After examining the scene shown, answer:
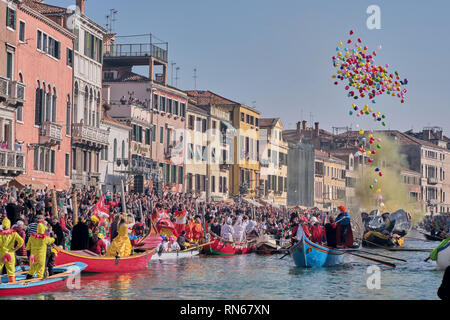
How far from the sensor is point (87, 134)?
5016cm

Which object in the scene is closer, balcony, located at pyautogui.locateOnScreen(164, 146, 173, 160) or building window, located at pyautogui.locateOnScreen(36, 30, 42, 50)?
building window, located at pyautogui.locateOnScreen(36, 30, 42, 50)

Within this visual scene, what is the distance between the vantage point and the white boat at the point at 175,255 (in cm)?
3706

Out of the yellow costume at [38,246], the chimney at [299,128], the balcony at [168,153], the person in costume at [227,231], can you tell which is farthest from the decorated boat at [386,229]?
the chimney at [299,128]

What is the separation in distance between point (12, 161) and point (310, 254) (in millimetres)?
13328

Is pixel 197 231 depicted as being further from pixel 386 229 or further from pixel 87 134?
pixel 386 229

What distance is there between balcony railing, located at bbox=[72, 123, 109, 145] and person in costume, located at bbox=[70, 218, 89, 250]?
2120 centimetres

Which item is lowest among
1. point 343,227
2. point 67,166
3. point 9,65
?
point 343,227

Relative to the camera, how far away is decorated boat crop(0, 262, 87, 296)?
2298 cm

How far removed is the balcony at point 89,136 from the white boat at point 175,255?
1177 cm

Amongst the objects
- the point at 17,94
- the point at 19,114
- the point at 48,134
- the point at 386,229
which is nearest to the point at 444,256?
the point at 17,94

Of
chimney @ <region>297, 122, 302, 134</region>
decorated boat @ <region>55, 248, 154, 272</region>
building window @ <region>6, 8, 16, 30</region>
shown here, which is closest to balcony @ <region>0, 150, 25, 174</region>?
building window @ <region>6, 8, 16, 30</region>

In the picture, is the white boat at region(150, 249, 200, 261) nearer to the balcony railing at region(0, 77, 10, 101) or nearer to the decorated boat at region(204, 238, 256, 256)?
the decorated boat at region(204, 238, 256, 256)

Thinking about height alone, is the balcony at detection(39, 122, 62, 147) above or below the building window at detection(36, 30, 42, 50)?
below
